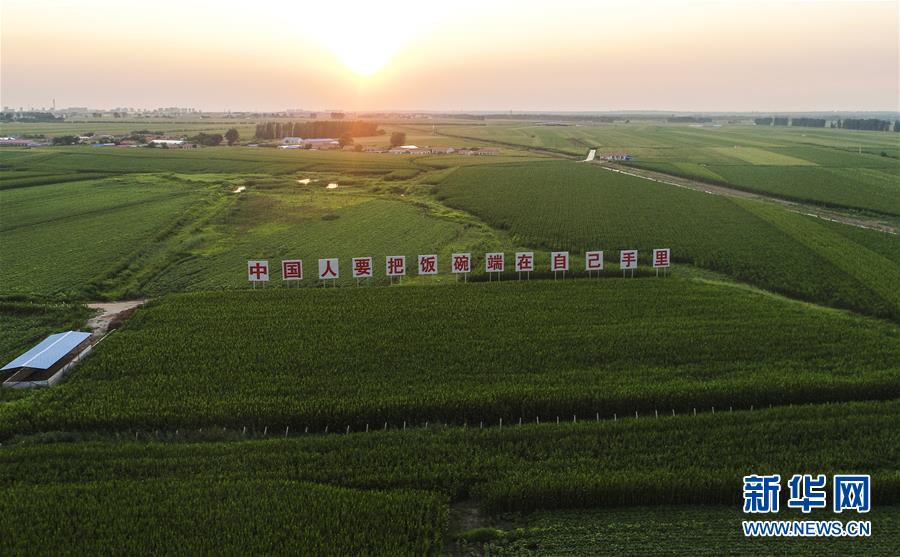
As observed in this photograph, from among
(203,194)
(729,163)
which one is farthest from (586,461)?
(729,163)

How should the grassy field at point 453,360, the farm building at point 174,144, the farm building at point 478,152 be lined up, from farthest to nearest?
the farm building at point 174,144 < the farm building at point 478,152 < the grassy field at point 453,360

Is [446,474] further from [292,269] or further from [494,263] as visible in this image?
[494,263]

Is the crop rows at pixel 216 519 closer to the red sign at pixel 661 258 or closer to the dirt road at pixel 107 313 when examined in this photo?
the dirt road at pixel 107 313

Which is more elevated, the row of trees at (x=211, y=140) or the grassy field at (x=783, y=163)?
the row of trees at (x=211, y=140)

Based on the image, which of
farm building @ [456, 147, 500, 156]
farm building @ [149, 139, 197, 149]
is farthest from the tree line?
farm building @ [456, 147, 500, 156]

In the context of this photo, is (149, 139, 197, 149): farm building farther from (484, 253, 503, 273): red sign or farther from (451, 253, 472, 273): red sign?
(484, 253, 503, 273): red sign

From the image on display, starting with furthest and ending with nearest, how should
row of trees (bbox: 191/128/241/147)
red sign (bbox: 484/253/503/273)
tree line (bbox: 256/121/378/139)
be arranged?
tree line (bbox: 256/121/378/139), row of trees (bbox: 191/128/241/147), red sign (bbox: 484/253/503/273)

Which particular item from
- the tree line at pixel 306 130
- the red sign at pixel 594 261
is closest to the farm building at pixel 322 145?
the tree line at pixel 306 130

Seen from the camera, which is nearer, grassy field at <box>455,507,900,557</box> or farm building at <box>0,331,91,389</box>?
grassy field at <box>455,507,900,557</box>

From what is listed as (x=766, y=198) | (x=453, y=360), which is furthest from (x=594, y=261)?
(x=766, y=198)
